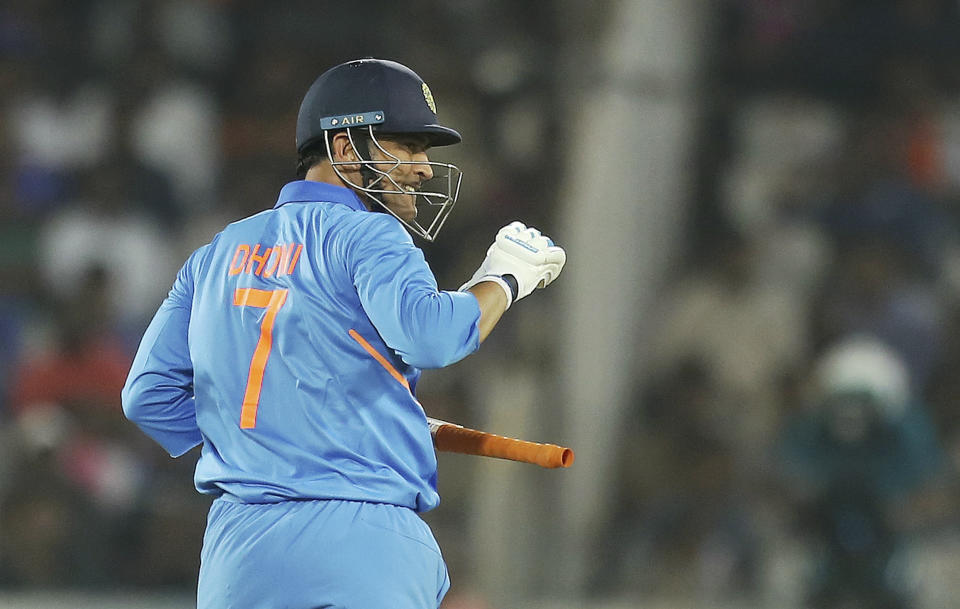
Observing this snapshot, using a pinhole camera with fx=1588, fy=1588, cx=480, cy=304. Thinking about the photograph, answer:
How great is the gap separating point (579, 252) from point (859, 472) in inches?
57.9

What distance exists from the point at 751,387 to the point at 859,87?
187cm

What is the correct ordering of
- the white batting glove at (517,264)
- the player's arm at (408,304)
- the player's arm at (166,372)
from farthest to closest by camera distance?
the player's arm at (166,372), the white batting glove at (517,264), the player's arm at (408,304)

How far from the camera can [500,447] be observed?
2.96 metres

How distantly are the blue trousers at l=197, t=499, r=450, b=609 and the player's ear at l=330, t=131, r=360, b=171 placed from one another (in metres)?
0.65

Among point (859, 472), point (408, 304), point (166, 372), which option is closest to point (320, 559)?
point (408, 304)

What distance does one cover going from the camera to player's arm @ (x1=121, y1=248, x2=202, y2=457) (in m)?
3.05

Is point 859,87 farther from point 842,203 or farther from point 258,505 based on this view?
point 258,505

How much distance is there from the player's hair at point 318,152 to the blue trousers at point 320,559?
0.68 meters

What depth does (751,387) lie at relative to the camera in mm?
7086

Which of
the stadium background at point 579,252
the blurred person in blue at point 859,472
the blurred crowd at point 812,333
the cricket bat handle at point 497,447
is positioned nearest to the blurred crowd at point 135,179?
the stadium background at point 579,252

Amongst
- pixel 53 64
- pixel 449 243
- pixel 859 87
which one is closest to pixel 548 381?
pixel 449 243

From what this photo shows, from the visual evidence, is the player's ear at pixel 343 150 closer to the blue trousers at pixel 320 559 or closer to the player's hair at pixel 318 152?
the player's hair at pixel 318 152

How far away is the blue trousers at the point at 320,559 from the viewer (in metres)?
2.64

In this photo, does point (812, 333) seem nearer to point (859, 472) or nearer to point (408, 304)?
point (859, 472)
